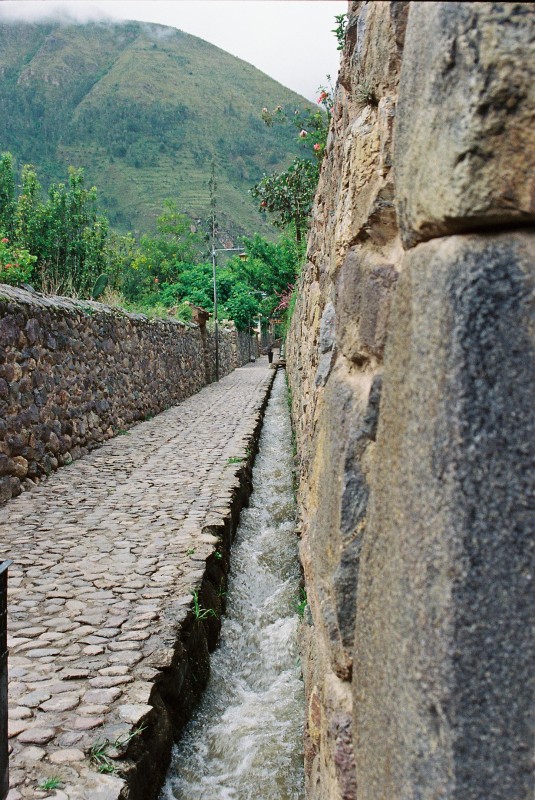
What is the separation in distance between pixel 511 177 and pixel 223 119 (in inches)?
4155

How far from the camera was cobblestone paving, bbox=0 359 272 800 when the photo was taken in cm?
225

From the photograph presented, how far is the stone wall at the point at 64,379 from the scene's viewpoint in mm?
5719

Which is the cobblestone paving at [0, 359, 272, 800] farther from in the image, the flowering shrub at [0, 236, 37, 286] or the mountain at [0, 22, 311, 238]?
the mountain at [0, 22, 311, 238]

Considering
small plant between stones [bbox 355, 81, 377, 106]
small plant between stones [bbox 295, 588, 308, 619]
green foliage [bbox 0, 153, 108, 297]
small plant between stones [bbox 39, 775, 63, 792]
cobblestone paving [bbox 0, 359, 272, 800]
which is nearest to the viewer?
small plant between stones [bbox 355, 81, 377, 106]

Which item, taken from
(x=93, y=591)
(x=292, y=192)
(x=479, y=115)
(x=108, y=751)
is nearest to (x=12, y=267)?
(x=93, y=591)

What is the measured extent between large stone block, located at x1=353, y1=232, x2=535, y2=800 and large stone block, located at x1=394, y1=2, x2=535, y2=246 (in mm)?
42

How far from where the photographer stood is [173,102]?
9700cm

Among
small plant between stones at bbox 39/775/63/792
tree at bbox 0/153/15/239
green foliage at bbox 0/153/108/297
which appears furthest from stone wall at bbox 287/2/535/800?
tree at bbox 0/153/15/239

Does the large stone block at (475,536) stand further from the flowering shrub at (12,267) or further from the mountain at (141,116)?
the mountain at (141,116)

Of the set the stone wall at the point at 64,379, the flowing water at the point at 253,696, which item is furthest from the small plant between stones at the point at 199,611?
the stone wall at the point at 64,379

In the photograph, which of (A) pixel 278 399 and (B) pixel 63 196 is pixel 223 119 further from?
(A) pixel 278 399

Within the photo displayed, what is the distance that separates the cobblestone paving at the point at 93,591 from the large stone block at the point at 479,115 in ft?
6.38

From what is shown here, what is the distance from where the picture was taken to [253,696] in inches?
133

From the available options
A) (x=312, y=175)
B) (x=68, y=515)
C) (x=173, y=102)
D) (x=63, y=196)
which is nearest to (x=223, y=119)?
(x=173, y=102)
